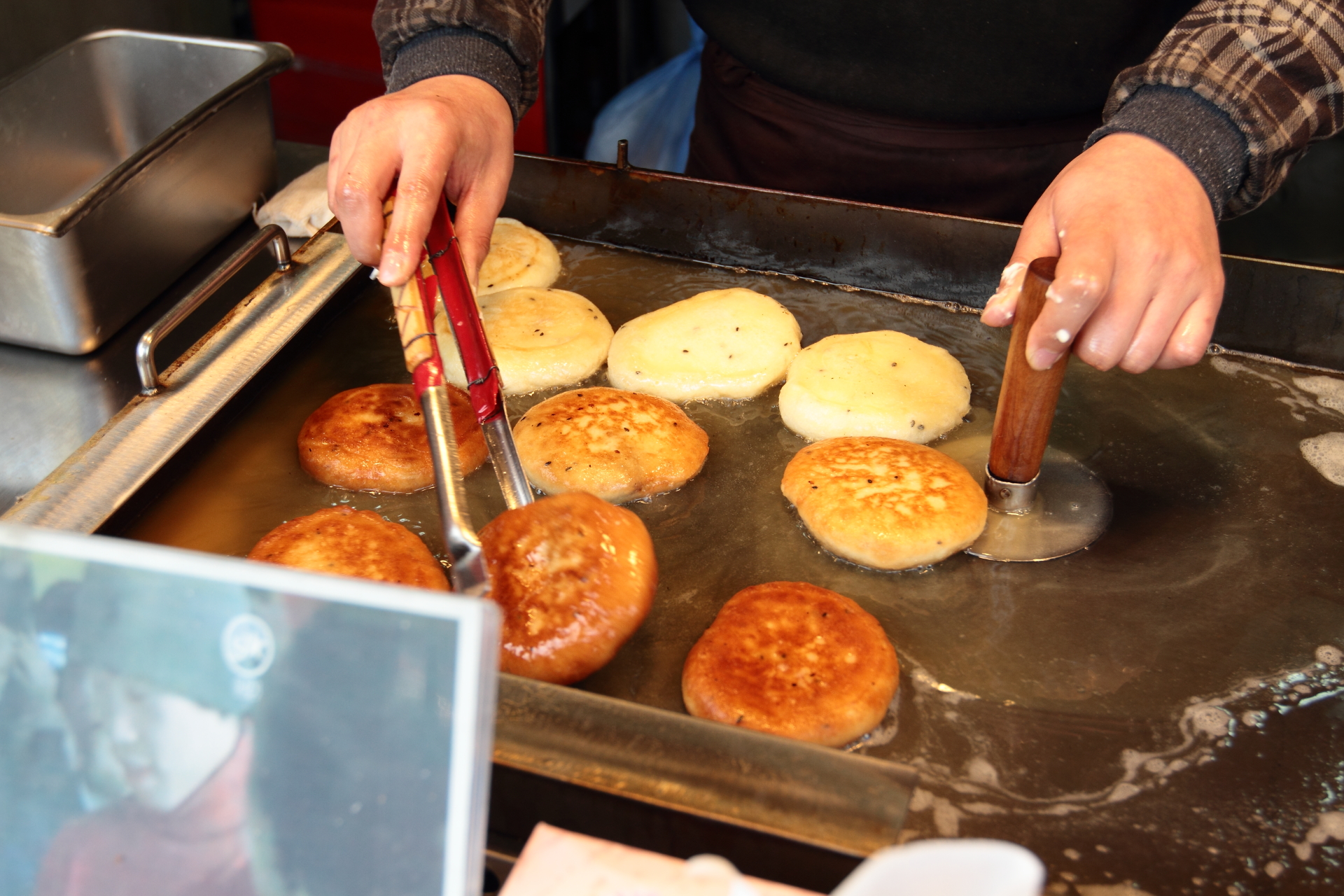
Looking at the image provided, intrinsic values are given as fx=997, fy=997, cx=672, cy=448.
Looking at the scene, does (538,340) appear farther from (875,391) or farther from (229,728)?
(229,728)

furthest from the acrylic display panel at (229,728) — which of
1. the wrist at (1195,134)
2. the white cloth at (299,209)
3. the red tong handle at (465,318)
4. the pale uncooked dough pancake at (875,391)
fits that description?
the white cloth at (299,209)

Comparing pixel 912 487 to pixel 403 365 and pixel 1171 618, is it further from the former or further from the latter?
pixel 403 365

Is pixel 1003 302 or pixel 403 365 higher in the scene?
A: pixel 1003 302

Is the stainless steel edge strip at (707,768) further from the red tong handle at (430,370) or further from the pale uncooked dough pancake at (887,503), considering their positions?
the pale uncooked dough pancake at (887,503)

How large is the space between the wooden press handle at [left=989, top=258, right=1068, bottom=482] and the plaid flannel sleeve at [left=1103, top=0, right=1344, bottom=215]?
47 cm

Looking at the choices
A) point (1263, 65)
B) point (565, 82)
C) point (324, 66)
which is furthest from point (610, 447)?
point (324, 66)

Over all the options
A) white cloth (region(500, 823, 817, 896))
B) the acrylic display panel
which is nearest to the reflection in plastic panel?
the acrylic display panel

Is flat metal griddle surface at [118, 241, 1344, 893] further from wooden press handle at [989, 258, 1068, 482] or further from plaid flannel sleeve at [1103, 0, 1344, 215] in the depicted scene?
plaid flannel sleeve at [1103, 0, 1344, 215]

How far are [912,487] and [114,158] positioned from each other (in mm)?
2090

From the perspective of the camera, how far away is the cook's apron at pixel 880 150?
90.4 inches

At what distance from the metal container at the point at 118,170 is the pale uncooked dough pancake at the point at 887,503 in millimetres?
1391

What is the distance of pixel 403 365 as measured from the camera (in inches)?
80.3

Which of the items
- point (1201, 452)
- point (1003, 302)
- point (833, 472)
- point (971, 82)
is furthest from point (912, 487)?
point (971, 82)

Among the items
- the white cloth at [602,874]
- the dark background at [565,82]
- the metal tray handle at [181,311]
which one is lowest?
the dark background at [565,82]
